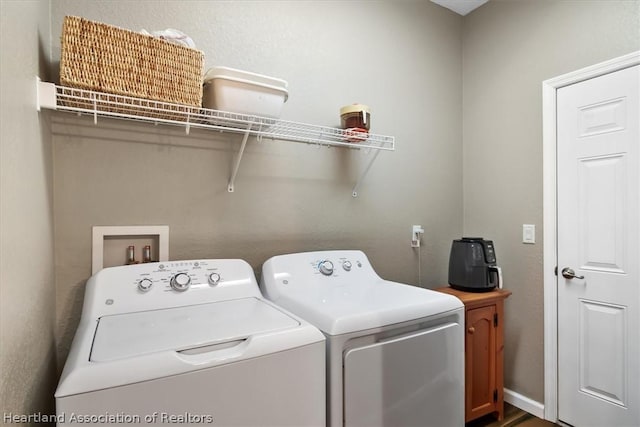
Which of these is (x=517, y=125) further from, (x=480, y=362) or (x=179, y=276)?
(x=179, y=276)

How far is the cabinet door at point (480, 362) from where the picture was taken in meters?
1.86

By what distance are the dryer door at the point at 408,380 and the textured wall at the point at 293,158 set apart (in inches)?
30.1

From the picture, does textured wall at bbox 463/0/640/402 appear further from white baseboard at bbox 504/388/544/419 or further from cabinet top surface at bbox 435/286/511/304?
cabinet top surface at bbox 435/286/511/304

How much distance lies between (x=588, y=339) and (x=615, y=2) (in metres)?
1.76

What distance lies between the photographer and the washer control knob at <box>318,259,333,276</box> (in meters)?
1.68

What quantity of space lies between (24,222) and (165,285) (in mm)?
533

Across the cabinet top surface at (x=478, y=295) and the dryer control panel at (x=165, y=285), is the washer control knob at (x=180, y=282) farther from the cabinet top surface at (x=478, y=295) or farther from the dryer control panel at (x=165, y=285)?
the cabinet top surface at (x=478, y=295)

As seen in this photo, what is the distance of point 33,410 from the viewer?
0.94 meters

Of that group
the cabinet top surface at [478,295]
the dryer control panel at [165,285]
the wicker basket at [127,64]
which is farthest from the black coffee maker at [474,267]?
the wicker basket at [127,64]

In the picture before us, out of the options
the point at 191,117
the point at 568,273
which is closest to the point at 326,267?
the point at 191,117

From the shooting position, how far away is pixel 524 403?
84.6 inches

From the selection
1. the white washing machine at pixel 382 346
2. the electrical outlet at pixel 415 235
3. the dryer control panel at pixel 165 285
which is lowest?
the white washing machine at pixel 382 346

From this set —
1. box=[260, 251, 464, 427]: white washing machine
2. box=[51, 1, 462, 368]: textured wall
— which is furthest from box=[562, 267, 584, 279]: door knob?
box=[260, 251, 464, 427]: white washing machine

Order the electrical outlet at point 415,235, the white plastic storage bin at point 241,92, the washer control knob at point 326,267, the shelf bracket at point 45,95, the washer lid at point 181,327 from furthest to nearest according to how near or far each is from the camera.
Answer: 1. the electrical outlet at point 415,235
2. the washer control knob at point 326,267
3. the white plastic storage bin at point 241,92
4. the shelf bracket at point 45,95
5. the washer lid at point 181,327
